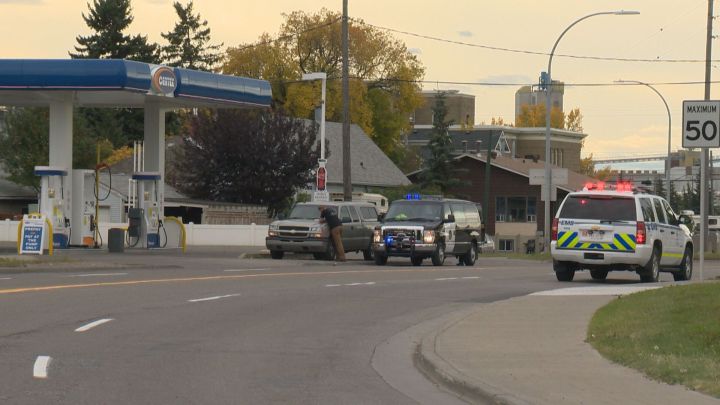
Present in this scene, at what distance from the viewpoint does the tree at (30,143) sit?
3063 inches

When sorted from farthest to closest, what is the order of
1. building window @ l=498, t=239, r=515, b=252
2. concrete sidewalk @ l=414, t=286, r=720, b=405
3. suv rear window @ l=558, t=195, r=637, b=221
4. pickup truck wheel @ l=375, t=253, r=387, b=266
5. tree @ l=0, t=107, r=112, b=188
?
building window @ l=498, t=239, r=515, b=252 → tree @ l=0, t=107, r=112, b=188 → pickup truck wheel @ l=375, t=253, r=387, b=266 → suv rear window @ l=558, t=195, r=637, b=221 → concrete sidewalk @ l=414, t=286, r=720, b=405

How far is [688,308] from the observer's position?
17547 millimetres

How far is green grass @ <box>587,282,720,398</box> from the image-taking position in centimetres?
1195

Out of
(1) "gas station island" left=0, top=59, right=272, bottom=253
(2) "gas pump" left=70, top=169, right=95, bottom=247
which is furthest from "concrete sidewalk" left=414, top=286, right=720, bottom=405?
(2) "gas pump" left=70, top=169, right=95, bottom=247

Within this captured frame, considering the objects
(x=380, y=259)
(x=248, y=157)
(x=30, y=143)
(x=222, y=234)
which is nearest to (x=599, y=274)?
(x=380, y=259)

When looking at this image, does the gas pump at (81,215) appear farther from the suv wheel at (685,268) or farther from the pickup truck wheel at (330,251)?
the suv wheel at (685,268)


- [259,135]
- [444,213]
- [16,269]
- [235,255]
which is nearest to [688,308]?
[16,269]

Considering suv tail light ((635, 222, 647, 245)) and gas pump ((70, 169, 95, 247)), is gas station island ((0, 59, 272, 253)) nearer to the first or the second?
gas pump ((70, 169, 95, 247))

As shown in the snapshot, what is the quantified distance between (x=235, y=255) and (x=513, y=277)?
1345 cm

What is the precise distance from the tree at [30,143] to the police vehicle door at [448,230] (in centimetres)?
4519

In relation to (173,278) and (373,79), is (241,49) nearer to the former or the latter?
(373,79)

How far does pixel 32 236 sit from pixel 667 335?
23.8m

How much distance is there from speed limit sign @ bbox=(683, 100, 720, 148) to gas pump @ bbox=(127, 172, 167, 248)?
72.0 feet

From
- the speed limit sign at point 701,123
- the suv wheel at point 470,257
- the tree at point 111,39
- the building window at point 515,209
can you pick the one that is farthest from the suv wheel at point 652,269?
the tree at point 111,39
